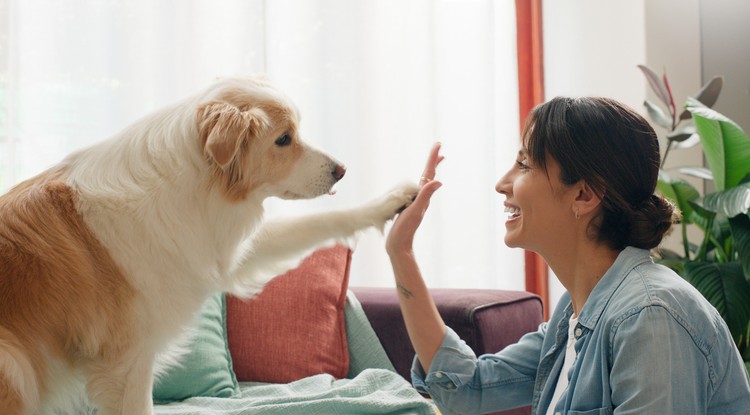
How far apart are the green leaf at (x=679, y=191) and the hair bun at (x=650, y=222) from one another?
5.43 ft

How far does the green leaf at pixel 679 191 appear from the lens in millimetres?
2943

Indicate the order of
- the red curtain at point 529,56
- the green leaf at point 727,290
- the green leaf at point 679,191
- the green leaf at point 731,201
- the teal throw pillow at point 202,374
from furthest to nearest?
the red curtain at point 529,56 < the green leaf at point 679,191 < the green leaf at point 727,290 < the green leaf at point 731,201 < the teal throw pillow at point 202,374

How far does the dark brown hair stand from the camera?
1.32 metres

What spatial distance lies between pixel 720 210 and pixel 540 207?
155 centimetres

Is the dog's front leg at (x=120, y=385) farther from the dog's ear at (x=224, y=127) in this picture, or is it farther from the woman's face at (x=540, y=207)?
the woman's face at (x=540, y=207)

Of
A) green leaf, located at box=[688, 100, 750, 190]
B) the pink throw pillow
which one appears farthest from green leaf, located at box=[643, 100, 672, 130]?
the pink throw pillow

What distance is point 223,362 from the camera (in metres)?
2.25

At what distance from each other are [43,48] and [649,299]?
236cm

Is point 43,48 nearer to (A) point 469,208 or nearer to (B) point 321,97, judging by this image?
(B) point 321,97

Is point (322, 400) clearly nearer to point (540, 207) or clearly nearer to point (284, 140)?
point (284, 140)

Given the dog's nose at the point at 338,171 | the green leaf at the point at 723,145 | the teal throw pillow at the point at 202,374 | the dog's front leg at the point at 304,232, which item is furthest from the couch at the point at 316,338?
the green leaf at the point at 723,145

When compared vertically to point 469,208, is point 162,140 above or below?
above

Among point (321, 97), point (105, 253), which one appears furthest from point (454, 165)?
point (105, 253)

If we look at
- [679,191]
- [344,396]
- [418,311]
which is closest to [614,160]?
[418,311]
